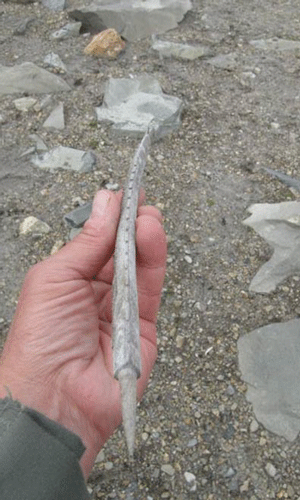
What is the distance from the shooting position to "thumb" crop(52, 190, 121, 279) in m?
2.69

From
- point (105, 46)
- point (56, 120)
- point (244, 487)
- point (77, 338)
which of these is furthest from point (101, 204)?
point (105, 46)

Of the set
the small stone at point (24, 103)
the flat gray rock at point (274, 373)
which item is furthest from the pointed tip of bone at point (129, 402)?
Answer: the small stone at point (24, 103)

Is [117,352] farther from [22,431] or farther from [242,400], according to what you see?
[242,400]

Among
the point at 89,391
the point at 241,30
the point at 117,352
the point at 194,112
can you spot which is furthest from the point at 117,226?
the point at 241,30

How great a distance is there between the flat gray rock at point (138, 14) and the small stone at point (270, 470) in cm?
423

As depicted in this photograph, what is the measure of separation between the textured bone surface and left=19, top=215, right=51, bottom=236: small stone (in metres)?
1.31

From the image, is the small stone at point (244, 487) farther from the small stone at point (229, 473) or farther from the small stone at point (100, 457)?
the small stone at point (100, 457)

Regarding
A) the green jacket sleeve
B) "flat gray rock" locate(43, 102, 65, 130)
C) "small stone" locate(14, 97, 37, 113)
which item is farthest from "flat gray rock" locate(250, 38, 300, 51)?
the green jacket sleeve

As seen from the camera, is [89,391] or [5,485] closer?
[5,485]

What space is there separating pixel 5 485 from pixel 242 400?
1.61 metres

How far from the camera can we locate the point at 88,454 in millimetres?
2584

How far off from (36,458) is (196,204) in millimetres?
2448

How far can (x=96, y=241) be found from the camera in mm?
2699

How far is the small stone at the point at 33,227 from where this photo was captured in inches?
155
